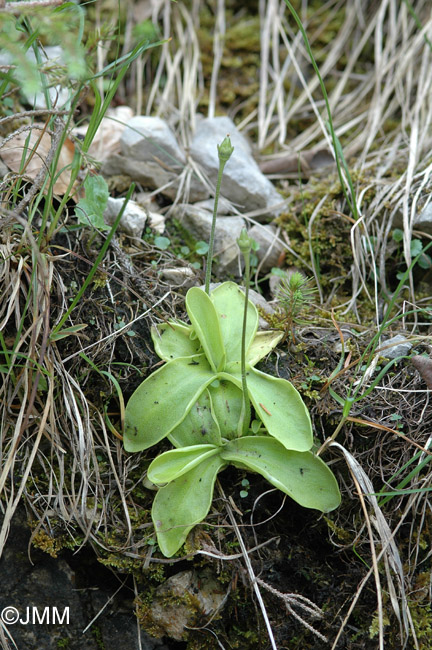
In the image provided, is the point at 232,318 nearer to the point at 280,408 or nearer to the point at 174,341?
the point at 174,341

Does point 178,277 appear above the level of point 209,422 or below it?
above

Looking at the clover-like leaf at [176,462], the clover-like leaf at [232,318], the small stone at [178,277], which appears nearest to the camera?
the clover-like leaf at [176,462]

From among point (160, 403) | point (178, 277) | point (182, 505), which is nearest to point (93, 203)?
point (178, 277)

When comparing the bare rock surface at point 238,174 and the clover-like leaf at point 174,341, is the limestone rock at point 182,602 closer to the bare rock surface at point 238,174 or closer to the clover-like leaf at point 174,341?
the clover-like leaf at point 174,341

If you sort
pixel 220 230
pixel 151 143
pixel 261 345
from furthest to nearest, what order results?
pixel 151 143 < pixel 220 230 < pixel 261 345

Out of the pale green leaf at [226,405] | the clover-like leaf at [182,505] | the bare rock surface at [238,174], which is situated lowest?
the clover-like leaf at [182,505]

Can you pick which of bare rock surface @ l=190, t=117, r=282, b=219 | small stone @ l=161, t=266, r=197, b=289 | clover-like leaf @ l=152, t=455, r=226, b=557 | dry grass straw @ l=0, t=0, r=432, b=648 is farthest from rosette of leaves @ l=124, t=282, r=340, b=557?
bare rock surface @ l=190, t=117, r=282, b=219

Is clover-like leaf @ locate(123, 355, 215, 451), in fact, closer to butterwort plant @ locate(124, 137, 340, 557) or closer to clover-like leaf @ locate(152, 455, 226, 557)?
butterwort plant @ locate(124, 137, 340, 557)

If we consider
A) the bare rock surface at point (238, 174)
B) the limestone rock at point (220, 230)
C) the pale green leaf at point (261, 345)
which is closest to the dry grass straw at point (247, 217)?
the bare rock surface at point (238, 174)
